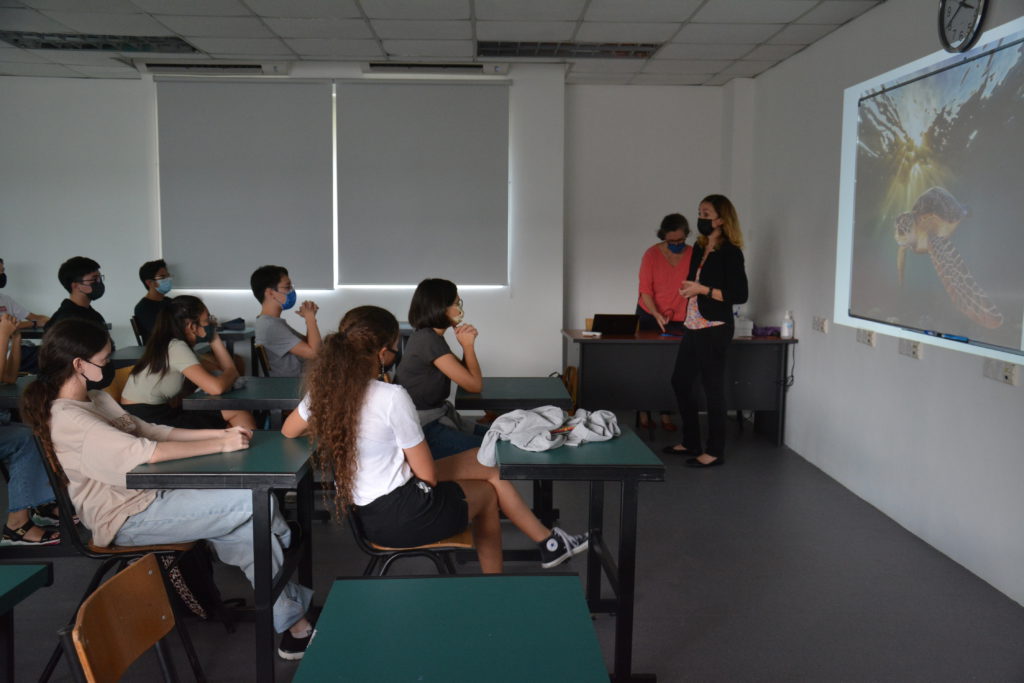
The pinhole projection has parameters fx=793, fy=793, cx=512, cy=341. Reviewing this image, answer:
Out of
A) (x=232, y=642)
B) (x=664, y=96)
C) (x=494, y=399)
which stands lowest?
(x=232, y=642)

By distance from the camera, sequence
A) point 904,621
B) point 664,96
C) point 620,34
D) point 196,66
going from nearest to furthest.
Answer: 1. point 904,621
2. point 620,34
3. point 196,66
4. point 664,96

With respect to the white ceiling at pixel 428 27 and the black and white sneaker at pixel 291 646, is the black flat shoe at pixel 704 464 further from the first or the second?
the black and white sneaker at pixel 291 646

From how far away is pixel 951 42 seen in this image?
11.6 ft

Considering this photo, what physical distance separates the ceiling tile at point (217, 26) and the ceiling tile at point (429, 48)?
2.89 feet

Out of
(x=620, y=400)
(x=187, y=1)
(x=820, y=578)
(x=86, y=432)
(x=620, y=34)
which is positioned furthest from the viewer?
(x=620, y=400)

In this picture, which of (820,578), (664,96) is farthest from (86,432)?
(664,96)

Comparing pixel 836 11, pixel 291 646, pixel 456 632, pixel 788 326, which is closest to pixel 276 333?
pixel 291 646

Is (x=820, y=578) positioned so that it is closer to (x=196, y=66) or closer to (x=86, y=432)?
(x=86, y=432)

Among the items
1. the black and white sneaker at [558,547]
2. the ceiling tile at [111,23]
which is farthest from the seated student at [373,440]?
the ceiling tile at [111,23]

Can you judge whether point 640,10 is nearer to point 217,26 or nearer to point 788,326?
point 788,326

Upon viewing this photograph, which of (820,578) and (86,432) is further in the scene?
(820,578)

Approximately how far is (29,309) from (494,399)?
5.20 m

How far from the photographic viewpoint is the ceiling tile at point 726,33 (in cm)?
508

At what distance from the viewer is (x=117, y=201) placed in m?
6.75
